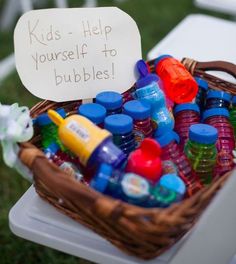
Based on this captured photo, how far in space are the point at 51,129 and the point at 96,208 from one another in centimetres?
21

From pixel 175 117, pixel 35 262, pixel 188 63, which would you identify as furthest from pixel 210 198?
pixel 35 262

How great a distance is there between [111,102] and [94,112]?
0.04 m

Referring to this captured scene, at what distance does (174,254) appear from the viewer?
68 centimetres

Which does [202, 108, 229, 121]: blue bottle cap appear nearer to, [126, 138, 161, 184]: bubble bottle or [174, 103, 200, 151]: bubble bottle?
[174, 103, 200, 151]: bubble bottle

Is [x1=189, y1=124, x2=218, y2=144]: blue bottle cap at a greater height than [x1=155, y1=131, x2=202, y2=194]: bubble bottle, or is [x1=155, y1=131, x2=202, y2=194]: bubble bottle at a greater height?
[x1=189, y1=124, x2=218, y2=144]: blue bottle cap

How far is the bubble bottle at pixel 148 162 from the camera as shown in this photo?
649mm

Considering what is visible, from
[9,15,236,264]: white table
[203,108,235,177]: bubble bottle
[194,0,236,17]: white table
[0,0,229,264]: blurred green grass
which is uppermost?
[203,108,235,177]: bubble bottle

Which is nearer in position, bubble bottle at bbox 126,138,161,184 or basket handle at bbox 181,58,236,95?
bubble bottle at bbox 126,138,161,184

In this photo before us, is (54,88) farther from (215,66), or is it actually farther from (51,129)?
(215,66)

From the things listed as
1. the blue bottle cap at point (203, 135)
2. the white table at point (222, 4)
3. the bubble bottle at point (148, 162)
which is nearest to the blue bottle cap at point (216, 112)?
the blue bottle cap at point (203, 135)

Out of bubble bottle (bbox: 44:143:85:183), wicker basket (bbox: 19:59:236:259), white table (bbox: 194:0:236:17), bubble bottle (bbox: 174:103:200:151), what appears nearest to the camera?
wicker basket (bbox: 19:59:236:259)

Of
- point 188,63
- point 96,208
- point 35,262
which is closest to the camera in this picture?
point 96,208

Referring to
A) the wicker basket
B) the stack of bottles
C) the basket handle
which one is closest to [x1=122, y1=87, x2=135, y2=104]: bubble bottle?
the stack of bottles

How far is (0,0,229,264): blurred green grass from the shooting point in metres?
1.33
